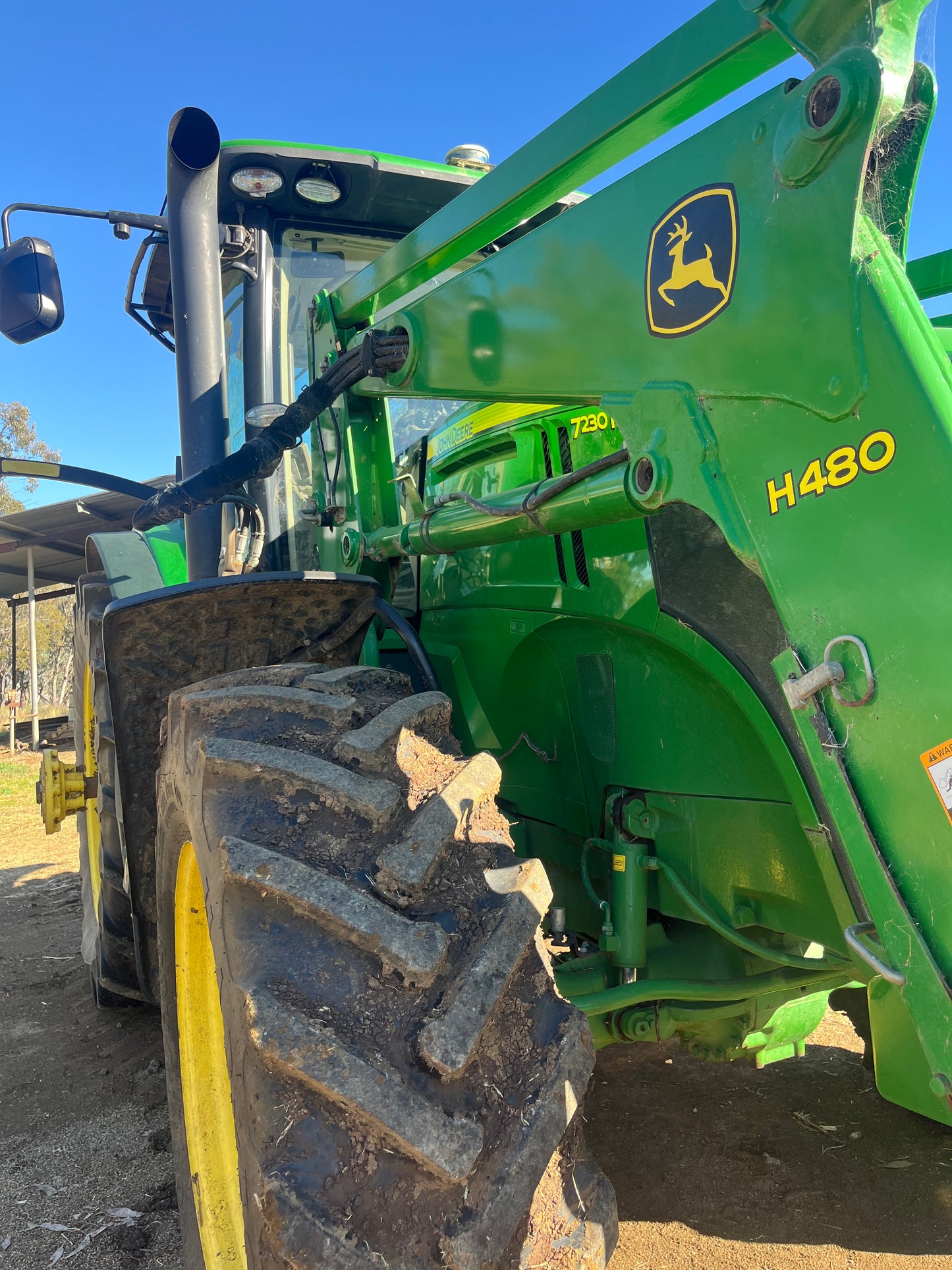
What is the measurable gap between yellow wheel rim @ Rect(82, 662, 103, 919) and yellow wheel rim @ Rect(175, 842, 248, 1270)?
127cm

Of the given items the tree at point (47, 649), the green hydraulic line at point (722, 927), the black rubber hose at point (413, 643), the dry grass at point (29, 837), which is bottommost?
the dry grass at point (29, 837)

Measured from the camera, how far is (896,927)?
1152 mm

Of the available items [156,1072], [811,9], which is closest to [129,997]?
[156,1072]

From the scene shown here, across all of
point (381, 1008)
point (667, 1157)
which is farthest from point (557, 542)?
point (667, 1157)

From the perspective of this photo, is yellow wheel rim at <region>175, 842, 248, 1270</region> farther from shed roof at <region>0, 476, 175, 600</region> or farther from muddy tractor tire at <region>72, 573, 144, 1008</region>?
shed roof at <region>0, 476, 175, 600</region>

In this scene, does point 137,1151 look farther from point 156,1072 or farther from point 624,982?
point 624,982

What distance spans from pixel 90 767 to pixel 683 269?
2.81 m

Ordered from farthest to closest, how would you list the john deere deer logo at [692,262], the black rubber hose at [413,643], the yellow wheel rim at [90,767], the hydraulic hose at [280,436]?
1. the yellow wheel rim at [90,767]
2. the black rubber hose at [413,643]
3. the hydraulic hose at [280,436]
4. the john deere deer logo at [692,262]

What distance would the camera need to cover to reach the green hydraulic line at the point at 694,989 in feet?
6.38

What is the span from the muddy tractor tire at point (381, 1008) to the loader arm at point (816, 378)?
0.48 metres

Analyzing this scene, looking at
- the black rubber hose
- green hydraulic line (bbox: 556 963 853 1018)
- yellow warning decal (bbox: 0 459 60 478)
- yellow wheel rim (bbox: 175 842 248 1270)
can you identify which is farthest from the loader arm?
yellow warning decal (bbox: 0 459 60 478)

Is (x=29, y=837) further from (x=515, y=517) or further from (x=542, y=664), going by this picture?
(x=515, y=517)

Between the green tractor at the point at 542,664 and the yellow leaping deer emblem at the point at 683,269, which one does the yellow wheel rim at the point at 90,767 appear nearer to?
the green tractor at the point at 542,664

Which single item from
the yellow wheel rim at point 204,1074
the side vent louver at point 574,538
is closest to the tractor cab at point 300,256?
the side vent louver at point 574,538
